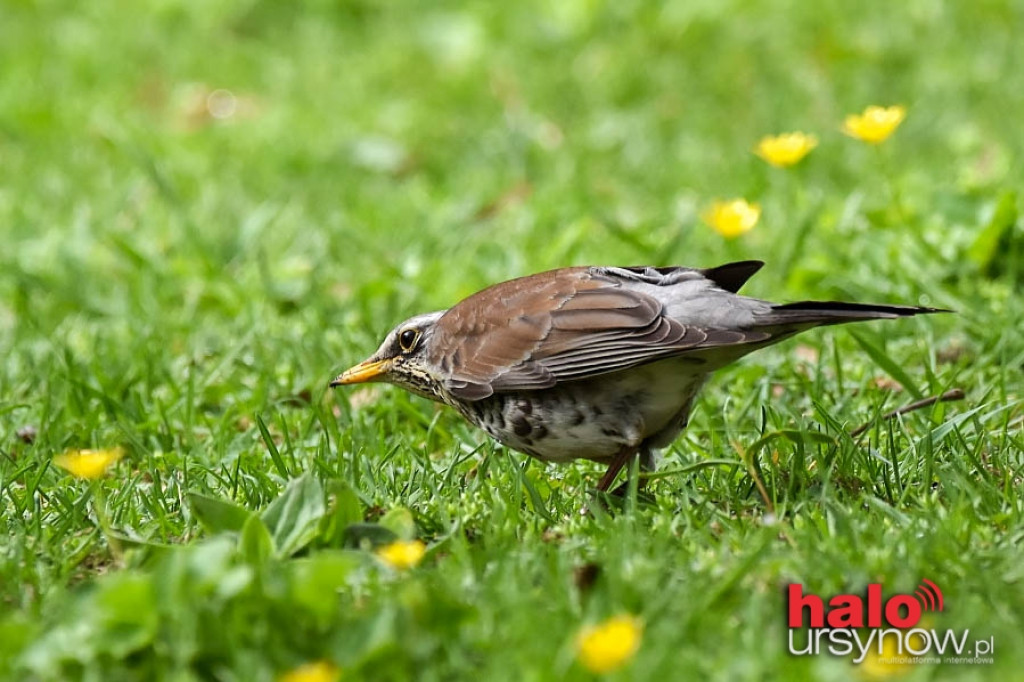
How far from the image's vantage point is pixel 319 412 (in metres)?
4.92

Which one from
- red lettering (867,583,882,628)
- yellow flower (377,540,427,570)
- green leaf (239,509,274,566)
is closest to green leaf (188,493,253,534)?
green leaf (239,509,274,566)

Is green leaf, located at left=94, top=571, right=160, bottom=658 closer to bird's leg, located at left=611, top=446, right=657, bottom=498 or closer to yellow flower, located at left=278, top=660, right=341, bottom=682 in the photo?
yellow flower, located at left=278, top=660, right=341, bottom=682

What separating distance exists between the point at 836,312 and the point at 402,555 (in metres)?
1.44

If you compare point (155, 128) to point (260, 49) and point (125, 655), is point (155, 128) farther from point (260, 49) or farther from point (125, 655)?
point (125, 655)

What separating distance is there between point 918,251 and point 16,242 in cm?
446

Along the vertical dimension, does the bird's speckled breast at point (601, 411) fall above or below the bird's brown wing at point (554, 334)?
below

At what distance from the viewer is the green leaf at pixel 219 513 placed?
3775mm

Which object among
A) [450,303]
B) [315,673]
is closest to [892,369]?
[450,303]

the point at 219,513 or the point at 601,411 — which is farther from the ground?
the point at 601,411

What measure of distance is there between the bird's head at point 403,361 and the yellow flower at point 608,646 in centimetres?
207

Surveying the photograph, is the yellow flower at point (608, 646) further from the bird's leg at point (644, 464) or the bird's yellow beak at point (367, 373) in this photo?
the bird's yellow beak at point (367, 373)

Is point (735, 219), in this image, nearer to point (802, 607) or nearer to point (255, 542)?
point (802, 607)

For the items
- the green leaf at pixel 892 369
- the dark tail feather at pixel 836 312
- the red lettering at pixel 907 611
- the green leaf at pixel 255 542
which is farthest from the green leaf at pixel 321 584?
the green leaf at pixel 892 369
